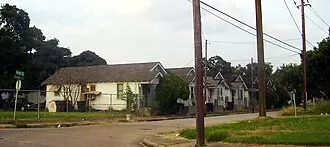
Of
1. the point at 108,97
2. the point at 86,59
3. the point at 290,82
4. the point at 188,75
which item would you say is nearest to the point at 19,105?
the point at 108,97

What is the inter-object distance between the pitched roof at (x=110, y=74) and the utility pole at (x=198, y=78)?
32235mm

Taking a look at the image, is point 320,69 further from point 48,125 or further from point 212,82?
point 48,125

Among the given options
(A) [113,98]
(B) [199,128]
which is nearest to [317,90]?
(A) [113,98]

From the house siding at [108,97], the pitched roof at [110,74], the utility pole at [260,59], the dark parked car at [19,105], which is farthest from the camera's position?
the pitched roof at [110,74]

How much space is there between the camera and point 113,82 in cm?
4953

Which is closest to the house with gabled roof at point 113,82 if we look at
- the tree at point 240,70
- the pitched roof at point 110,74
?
the pitched roof at point 110,74

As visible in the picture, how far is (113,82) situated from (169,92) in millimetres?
→ 7046

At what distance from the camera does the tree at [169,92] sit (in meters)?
45.9

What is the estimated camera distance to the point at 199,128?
14828 millimetres

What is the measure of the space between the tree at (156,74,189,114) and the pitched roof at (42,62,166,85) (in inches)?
69.9

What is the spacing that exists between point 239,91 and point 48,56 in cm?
3221

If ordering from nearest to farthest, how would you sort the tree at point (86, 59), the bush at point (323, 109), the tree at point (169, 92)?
the bush at point (323, 109)
the tree at point (169, 92)
the tree at point (86, 59)

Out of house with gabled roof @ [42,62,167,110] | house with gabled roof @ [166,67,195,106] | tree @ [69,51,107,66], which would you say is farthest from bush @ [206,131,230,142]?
tree @ [69,51,107,66]

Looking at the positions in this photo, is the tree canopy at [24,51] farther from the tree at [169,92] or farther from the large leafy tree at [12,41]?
the tree at [169,92]
